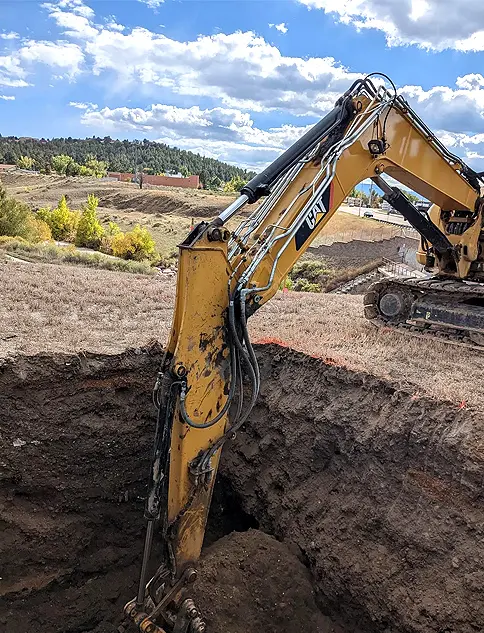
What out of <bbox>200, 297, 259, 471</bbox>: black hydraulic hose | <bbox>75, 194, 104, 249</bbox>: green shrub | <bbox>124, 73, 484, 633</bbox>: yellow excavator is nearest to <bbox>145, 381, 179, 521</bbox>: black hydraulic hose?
<bbox>124, 73, 484, 633</bbox>: yellow excavator

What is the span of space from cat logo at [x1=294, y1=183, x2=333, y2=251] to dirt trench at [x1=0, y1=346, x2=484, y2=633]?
219 cm

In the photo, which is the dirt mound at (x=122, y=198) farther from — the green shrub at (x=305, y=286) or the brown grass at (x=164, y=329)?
the brown grass at (x=164, y=329)

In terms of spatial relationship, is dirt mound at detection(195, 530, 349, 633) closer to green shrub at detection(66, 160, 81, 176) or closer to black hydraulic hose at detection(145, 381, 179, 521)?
black hydraulic hose at detection(145, 381, 179, 521)

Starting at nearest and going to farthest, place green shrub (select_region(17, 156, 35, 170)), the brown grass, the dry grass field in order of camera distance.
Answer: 1. the brown grass
2. the dry grass field
3. green shrub (select_region(17, 156, 35, 170))

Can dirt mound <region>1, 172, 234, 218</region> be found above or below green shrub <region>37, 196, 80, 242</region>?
above

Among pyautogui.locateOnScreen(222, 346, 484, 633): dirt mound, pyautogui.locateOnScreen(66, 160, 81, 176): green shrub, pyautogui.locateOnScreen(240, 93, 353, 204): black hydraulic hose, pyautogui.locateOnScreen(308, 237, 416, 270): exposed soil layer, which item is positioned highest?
pyautogui.locateOnScreen(66, 160, 81, 176): green shrub

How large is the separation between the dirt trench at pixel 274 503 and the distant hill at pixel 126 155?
10591 cm

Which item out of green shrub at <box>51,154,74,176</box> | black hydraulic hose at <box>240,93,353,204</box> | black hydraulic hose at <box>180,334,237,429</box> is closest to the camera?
black hydraulic hose at <box>180,334,237,429</box>

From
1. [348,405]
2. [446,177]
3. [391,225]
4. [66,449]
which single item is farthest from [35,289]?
[391,225]

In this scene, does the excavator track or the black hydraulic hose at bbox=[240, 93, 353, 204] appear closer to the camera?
the black hydraulic hose at bbox=[240, 93, 353, 204]

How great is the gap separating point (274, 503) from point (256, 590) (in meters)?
1.16

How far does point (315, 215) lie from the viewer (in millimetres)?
5344

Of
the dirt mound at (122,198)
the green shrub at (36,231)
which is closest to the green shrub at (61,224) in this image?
the green shrub at (36,231)

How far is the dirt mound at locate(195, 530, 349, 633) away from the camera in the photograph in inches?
231
